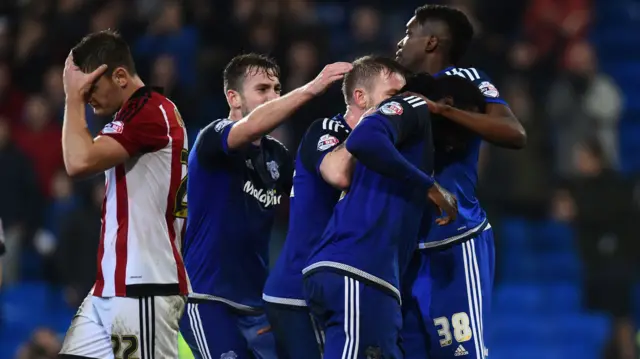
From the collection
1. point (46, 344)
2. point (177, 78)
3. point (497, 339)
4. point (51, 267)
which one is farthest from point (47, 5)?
point (497, 339)

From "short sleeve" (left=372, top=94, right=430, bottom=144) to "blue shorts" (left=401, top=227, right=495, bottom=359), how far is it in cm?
76

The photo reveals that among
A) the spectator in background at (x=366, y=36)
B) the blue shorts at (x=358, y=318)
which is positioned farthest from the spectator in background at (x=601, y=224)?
the blue shorts at (x=358, y=318)

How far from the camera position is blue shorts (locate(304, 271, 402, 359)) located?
16.9ft

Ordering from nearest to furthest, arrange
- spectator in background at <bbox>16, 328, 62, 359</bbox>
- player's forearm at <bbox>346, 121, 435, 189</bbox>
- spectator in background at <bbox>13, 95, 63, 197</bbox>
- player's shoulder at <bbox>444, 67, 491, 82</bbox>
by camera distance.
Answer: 1. player's forearm at <bbox>346, 121, 435, 189</bbox>
2. player's shoulder at <bbox>444, 67, 491, 82</bbox>
3. spectator in background at <bbox>16, 328, 62, 359</bbox>
4. spectator in background at <bbox>13, 95, 63, 197</bbox>

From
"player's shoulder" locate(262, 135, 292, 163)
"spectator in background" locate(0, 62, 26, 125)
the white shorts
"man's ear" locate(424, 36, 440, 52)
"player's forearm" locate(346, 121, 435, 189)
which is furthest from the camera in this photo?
"spectator in background" locate(0, 62, 26, 125)

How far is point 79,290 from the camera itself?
10547mm

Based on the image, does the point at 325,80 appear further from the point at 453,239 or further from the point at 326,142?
the point at 453,239

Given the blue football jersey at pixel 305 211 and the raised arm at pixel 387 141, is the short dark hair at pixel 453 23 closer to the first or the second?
the blue football jersey at pixel 305 211

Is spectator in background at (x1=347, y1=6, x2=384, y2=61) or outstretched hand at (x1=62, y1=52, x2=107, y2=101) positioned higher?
spectator in background at (x1=347, y1=6, x2=384, y2=61)

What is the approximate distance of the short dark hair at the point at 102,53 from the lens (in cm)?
546

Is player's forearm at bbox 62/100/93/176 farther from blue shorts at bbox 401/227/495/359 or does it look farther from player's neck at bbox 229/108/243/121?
blue shorts at bbox 401/227/495/359

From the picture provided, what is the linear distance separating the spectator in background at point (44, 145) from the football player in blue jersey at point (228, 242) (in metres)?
5.90

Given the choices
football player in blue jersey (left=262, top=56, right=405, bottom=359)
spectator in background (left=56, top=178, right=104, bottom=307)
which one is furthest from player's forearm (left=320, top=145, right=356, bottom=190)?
spectator in background (left=56, top=178, right=104, bottom=307)

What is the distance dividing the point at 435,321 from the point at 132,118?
5.85 feet
